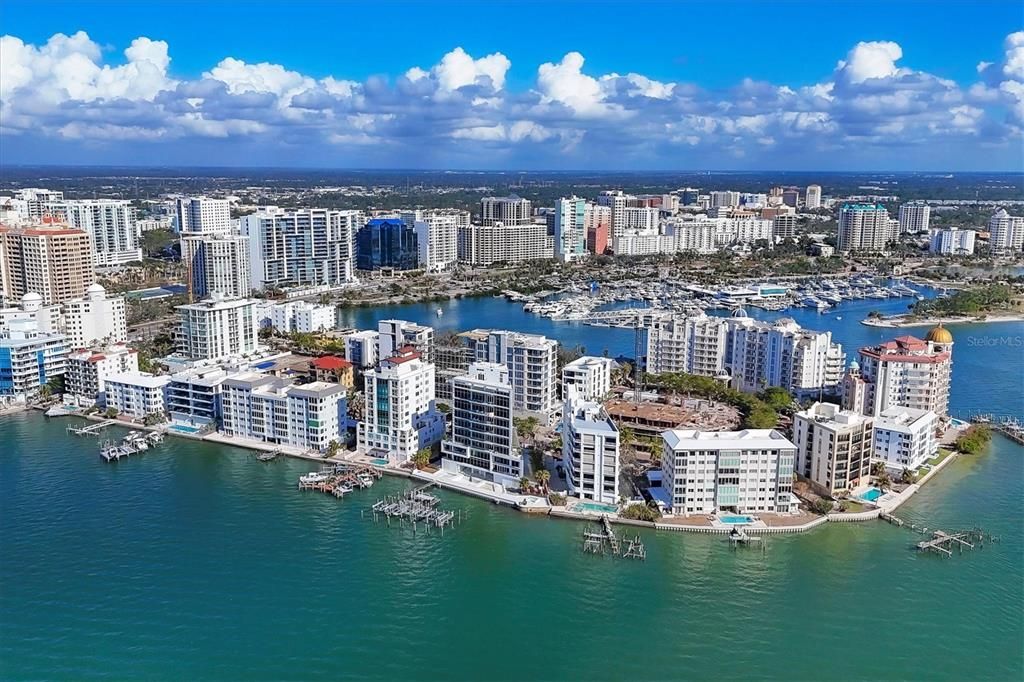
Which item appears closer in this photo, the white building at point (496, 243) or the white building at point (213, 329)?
the white building at point (213, 329)

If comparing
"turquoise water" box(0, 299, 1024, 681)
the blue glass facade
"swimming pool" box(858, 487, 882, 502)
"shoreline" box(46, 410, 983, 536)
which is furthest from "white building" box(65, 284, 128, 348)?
the blue glass facade

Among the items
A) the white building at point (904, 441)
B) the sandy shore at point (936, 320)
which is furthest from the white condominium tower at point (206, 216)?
the white building at point (904, 441)

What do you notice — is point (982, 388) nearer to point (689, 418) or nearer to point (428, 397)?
point (689, 418)

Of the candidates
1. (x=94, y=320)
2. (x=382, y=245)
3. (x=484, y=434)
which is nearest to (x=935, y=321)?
(x=484, y=434)

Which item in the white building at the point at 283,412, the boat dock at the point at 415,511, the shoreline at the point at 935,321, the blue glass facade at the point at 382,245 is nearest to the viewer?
the boat dock at the point at 415,511

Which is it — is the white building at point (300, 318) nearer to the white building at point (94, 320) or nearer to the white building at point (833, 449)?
the white building at point (94, 320)

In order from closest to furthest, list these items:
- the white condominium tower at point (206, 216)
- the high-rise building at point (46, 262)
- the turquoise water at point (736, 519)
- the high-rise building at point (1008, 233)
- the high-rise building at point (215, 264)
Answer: the turquoise water at point (736, 519)
the high-rise building at point (46, 262)
the high-rise building at point (215, 264)
the white condominium tower at point (206, 216)
the high-rise building at point (1008, 233)
